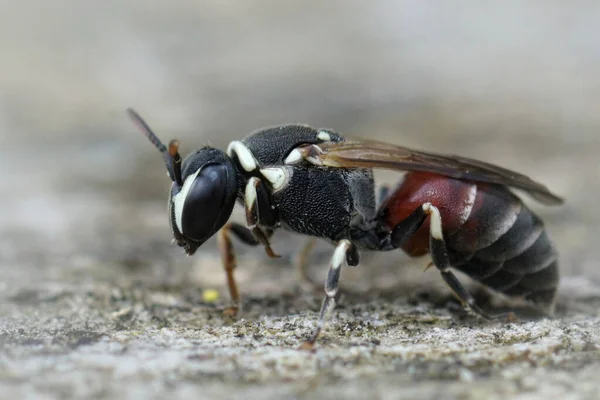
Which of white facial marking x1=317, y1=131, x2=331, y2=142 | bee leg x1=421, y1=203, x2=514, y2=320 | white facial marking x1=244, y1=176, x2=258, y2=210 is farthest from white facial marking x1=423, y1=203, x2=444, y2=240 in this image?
white facial marking x1=244, y1=176, x2=258, y2=210

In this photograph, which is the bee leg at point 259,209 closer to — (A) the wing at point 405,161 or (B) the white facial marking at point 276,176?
(B) the white facial marking at point 276,176

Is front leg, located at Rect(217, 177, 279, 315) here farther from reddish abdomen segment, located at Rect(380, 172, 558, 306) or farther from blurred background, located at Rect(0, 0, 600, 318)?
reddish abdomen segment, located at Rect(380, 172, 558, 306)

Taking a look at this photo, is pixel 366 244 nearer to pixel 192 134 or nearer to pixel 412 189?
pixel 412 189

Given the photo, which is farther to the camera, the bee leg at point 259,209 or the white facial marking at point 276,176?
the white facial marking at point 276,176

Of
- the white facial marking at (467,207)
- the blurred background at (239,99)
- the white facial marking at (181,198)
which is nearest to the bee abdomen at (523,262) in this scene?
the white facial marking at (467,207)

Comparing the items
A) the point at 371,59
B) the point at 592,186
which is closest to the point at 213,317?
the point at 592,186

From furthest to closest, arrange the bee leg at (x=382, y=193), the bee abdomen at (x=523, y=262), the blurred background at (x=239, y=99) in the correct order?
the blurred background at (x=239, y=99) < the bee leg at (x=382, y=193) < the bee abdomen at (x=523, y=262)

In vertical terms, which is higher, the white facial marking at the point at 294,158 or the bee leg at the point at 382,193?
the white facial marking at the point at 294,158
